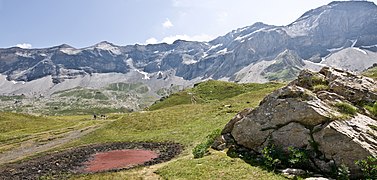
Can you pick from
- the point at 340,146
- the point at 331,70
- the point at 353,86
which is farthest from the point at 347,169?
the point at 331,70

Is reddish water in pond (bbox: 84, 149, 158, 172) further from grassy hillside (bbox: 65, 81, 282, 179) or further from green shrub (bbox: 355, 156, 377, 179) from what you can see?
green shrub (bbox: 355, 156, 377, 179)

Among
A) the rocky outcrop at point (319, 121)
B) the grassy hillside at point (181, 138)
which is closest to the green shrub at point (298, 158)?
the rocky outcrop at point (319, 121)

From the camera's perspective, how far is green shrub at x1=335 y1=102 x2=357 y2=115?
33.5 metres

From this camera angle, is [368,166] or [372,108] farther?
[372,108]

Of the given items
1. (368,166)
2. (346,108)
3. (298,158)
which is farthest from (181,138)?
(368,166)

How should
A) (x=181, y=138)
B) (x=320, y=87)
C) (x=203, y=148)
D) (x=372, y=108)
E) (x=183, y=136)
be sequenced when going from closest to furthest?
(x=372, y=108), (x=320, y=87), (x=203, y=148), (x=181, y=138), (x=183, y=136)

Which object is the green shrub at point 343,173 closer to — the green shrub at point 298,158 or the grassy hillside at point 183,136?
the green shrub at point 298,158

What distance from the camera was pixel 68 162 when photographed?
159ft

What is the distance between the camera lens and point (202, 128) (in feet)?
200

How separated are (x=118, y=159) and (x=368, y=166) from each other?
33768mm

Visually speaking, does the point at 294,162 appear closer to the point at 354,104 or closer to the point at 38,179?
the point at 354,104

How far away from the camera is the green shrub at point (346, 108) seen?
110ft

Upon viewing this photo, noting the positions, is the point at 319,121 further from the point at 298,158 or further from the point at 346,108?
the point at 298,158

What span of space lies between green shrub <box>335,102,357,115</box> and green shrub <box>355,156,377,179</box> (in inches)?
254
